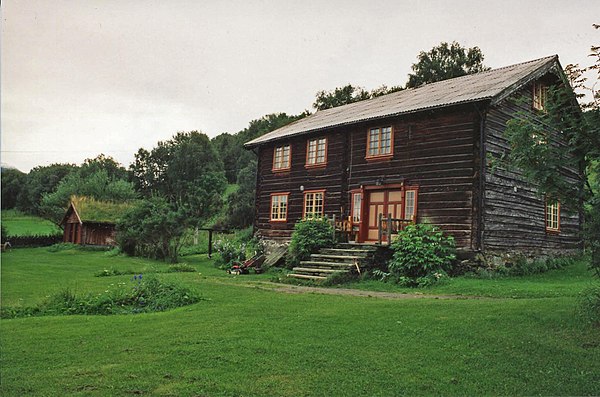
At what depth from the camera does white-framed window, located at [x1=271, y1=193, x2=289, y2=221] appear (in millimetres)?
25953

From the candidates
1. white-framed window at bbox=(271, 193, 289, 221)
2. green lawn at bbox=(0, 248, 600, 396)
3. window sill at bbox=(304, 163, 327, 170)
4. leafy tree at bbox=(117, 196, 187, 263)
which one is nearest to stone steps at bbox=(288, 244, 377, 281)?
window sill at bbox=(304, 163, 327, 170)

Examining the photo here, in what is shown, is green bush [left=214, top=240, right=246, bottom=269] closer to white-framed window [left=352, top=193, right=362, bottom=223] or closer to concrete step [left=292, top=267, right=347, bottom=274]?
white-framed window [left=352, top=193, right=362, bottom=223]

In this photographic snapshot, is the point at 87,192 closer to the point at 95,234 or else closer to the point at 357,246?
the point at 95,234

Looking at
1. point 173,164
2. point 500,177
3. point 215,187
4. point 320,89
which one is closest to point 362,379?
point 500,177

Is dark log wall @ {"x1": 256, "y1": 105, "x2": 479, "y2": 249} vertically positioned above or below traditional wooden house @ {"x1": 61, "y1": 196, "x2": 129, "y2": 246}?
above

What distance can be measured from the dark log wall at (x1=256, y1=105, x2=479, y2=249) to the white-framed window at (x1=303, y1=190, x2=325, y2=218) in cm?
29

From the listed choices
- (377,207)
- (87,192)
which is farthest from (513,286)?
(87,192)

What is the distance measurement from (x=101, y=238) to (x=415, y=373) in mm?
39098

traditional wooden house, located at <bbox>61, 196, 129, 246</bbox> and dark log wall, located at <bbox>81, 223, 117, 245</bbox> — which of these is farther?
dark log wall, located at <bbox>81, 223, 117, 245</bbox>

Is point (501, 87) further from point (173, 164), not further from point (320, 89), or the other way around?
point (173, 164)

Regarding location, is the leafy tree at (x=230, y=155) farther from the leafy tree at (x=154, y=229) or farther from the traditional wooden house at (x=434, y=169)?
the traditional wooden house at (x=434, y=169)

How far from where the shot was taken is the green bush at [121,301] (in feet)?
34.5

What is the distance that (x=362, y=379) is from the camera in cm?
598

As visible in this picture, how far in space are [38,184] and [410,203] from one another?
65441 mm
